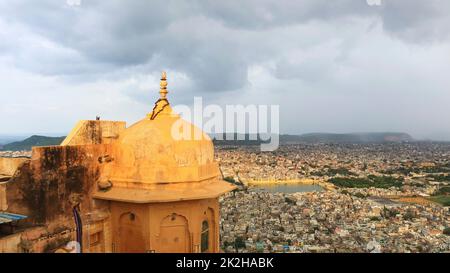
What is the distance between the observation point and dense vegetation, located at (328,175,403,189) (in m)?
50.0

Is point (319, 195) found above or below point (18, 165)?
below

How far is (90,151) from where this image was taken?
A: 4.68m

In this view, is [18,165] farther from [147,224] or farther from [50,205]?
[147,224]

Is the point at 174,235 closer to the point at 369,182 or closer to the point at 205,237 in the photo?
the point at 205,237

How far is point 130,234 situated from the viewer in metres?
4.70

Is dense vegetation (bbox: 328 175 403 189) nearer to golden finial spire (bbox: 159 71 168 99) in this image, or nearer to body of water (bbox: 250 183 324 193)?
body of water (bbox: 250 183 324 193)

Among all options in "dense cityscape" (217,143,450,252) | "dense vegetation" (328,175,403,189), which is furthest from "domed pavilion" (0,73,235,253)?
"dense vegetation" (328,175,403,189)

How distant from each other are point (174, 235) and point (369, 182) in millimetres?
51765

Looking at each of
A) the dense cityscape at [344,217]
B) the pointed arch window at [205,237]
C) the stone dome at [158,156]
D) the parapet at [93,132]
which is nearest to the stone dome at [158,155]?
the stone dome at [158,156]

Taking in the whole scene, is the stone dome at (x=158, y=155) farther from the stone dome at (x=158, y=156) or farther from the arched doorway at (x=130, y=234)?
the arched doorway at (x=130, y=234)

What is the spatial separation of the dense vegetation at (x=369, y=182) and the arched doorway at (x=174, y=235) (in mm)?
48085

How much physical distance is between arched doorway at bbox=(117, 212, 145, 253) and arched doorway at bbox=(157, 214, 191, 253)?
0.24 m
